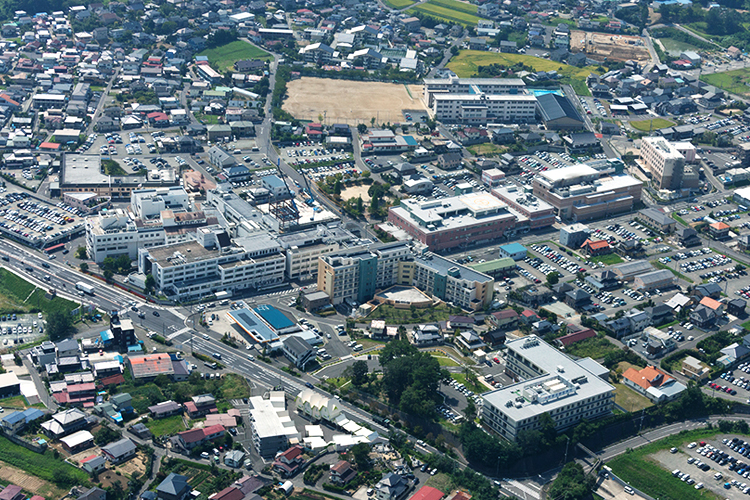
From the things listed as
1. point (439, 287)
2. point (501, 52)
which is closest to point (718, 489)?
point (439, 287)

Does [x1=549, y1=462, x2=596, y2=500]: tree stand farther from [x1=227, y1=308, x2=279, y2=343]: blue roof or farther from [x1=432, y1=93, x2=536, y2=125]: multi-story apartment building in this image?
[x1=432, y1=93, x2=536, y2=125]: multi-story apartment building

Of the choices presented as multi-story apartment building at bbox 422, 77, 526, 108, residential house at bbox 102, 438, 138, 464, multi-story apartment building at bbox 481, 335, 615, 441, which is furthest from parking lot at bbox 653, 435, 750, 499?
multi-story apartment building at bbox 422, 77, 526, 108

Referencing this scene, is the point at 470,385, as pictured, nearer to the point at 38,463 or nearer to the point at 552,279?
the point at 552,279

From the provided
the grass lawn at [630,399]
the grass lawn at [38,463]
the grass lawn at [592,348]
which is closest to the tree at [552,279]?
the grass lawn at [592,348]

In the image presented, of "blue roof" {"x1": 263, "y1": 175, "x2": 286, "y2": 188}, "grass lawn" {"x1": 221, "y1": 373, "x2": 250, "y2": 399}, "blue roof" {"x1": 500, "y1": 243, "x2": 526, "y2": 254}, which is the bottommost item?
"grass lawn" {"x1": 221, "y1": 373, "x2": 250, "y2": 399}

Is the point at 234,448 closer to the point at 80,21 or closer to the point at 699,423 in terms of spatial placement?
the point at 699,423

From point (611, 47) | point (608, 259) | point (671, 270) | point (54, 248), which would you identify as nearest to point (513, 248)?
point (608, 259)
